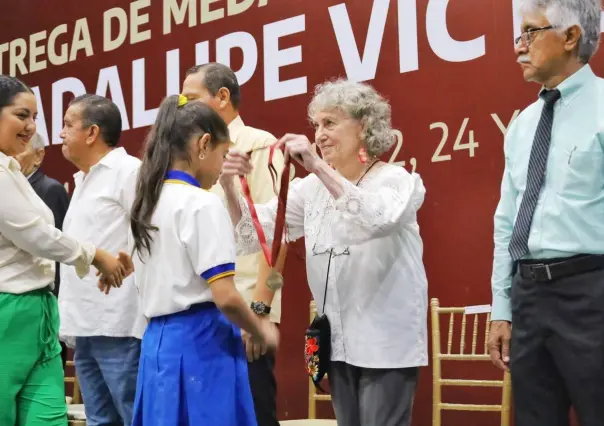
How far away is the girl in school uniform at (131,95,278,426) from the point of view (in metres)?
2.21

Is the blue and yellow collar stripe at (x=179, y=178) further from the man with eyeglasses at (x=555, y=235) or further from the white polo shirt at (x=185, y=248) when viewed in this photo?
the man with eyeglasses at (x=555, y=235)

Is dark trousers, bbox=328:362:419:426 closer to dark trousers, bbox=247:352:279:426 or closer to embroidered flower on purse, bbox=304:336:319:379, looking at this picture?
embroidered flower on purse, bbox=304:336:319:379

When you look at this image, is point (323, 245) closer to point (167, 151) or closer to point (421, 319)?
point (421, 319)

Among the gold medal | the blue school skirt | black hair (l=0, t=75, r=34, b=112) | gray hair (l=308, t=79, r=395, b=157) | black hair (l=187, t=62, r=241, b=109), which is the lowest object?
the blue school skirt

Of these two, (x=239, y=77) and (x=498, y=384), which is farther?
(x=239, y=77)

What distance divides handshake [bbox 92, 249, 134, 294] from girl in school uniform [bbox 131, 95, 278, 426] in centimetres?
63

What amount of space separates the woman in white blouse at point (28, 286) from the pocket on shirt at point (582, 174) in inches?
60.7

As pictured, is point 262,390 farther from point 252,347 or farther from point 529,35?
point 529,35

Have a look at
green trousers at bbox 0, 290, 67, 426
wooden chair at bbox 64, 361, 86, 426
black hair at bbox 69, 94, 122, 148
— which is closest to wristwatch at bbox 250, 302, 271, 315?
green trousers at bbox 0, 290, 67, 426

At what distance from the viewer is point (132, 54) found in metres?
5.28

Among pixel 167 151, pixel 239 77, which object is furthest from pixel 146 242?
pixel 239 77

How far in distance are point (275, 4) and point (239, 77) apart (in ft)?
1.45

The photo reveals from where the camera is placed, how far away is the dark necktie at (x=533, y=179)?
7.37 ft

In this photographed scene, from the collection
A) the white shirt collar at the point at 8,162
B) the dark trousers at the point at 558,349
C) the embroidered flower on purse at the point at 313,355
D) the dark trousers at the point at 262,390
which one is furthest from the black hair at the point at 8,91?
the dark trousers at the point at 558,349
